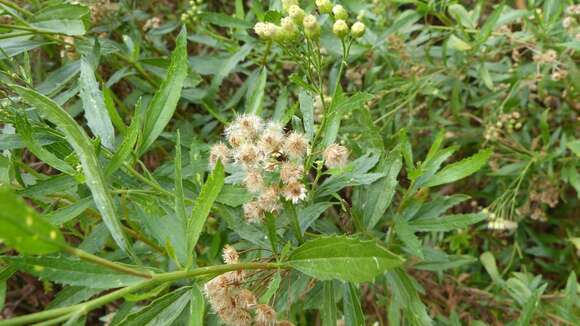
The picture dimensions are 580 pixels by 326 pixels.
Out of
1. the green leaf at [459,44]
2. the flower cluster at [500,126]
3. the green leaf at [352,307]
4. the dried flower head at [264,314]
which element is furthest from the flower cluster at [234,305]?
the flower cluster at [500,126]

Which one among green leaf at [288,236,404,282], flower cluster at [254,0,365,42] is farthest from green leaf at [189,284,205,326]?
flower cluster at [254,0,365,42]

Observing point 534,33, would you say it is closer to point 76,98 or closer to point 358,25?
point 358,25

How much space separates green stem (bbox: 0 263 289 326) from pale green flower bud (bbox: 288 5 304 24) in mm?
757

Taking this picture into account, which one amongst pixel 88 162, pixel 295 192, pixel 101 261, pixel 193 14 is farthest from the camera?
pixel 193 14

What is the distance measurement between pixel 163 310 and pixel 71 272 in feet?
0.94

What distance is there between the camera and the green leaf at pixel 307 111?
1.83m

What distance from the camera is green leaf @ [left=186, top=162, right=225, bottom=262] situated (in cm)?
130

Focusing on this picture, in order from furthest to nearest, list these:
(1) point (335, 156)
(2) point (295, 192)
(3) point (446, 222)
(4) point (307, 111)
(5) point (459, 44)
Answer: (5) point (459, 44) → (3) point (446, 222) → (4) point (307, 111) → (1) point (335, 156) → (2) point (295, 192)

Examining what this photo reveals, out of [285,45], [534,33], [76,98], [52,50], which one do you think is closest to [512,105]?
[534,33]

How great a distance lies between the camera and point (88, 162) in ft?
4.56

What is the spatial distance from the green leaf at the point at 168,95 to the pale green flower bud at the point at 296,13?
0.33 m

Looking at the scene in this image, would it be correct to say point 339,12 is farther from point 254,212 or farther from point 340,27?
point 254,212

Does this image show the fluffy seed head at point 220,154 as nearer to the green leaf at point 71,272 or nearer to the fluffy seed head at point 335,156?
the fluffy seed head at point 335,156

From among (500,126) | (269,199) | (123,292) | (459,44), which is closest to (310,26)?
(269,199)
